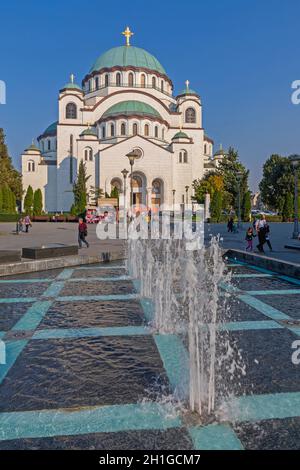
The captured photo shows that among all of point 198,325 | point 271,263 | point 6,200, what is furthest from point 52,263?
point 6,200

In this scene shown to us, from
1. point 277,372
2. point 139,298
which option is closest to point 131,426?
point 277,372

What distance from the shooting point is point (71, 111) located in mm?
56000

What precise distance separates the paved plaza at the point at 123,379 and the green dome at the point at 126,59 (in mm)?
56919

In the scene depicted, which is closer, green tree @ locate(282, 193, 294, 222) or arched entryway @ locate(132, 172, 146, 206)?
green tree @ locate(282, 193, 294, 222)

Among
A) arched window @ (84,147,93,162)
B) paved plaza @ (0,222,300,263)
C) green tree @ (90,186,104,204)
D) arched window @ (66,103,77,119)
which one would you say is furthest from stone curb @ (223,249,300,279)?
arched window @ (66,103,77,119)

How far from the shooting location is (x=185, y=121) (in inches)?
2330

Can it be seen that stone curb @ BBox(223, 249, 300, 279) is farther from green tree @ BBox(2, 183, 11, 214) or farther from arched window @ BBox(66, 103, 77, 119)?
arched window @ BBox(66, 103, 77, 119)

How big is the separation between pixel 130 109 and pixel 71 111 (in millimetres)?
9826

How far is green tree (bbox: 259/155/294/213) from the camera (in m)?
46.5

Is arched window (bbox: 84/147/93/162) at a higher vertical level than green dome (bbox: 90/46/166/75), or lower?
lower

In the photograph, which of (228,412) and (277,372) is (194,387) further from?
(277,372)

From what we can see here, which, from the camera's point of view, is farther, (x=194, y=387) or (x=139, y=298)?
(x=139, y=298)

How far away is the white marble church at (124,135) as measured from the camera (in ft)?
170

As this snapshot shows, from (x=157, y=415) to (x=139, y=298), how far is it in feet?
11.6
